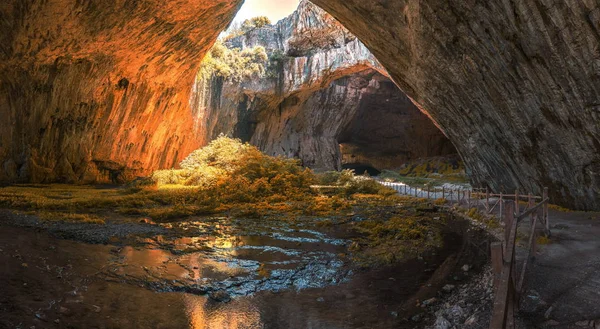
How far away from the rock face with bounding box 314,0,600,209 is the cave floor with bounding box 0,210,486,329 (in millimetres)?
4096

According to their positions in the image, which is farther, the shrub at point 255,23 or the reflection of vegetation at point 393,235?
the shrub at point 255,23

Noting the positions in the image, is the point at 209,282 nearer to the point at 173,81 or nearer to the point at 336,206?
the point at 336,206

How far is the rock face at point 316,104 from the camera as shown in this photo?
35.7 meters

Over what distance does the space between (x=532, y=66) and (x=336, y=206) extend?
10.3m

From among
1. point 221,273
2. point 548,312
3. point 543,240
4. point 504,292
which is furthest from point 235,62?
point 504,292

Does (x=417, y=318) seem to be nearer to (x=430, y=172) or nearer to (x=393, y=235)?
(x=393, y=235)

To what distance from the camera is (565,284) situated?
20.1ft

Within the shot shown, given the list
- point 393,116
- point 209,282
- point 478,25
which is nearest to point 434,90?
point 478,25

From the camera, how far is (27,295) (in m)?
5.90

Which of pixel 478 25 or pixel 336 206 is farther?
pixel 336 206

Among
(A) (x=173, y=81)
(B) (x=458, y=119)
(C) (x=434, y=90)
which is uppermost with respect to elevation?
(A) (x=173, y=81)

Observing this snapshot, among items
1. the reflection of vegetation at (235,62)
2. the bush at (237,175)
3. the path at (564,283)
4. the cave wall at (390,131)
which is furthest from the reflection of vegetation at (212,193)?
the cave wall at (390,131)

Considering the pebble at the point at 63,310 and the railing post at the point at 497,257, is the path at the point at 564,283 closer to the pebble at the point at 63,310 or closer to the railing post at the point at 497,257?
the railing post at the point at 497,257

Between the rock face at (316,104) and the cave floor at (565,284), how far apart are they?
26622mm
